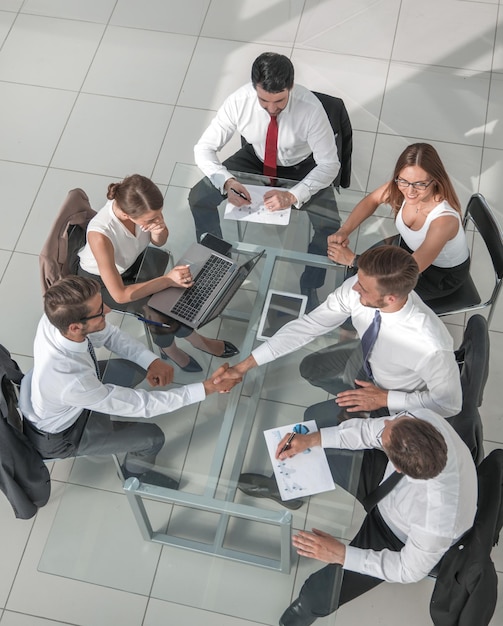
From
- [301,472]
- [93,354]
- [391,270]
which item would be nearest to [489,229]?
[391,270]

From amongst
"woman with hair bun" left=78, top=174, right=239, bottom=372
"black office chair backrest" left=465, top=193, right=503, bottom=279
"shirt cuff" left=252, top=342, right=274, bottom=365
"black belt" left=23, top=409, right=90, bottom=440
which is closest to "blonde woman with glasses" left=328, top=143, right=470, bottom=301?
"black office chair backrest" left=465, top=193, right=503, bottom=279

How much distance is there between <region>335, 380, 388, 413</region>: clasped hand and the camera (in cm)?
268

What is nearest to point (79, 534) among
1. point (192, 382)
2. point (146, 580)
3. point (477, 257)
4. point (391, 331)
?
point (146, 580)

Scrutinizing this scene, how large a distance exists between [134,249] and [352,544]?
1.57 meters

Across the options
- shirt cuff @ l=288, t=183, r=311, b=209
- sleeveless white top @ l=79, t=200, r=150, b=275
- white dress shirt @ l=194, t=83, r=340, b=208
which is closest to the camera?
sleeveless white top @ l=79, t=200, r=150, b=275

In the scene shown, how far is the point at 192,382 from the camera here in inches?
Result: 108

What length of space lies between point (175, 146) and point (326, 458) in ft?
8.77

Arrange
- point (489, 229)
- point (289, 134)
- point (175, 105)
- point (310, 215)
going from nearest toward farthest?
point (489, 229), point (310, 215), point (289, 134), point (175, 105)

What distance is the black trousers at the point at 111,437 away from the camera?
8.59 feet

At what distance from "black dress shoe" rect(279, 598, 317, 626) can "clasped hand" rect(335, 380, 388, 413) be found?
73 cm

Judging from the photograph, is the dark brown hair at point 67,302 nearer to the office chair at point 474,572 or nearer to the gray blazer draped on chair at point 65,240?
the gray blazer draped on chair at point 65,240

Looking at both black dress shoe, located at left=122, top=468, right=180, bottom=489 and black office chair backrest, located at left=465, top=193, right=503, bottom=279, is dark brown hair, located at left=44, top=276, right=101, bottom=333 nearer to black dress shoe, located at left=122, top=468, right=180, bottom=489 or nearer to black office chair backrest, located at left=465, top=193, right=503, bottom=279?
black dress shoe, located at left=122, top=468, right=180, bottom=489

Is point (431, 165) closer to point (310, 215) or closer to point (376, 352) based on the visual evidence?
point (310, 215)

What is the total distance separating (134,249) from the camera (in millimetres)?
3178
